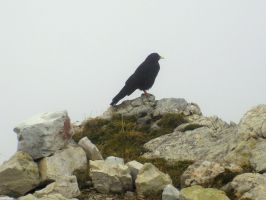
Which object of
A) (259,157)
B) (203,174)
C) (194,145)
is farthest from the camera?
(194,145)

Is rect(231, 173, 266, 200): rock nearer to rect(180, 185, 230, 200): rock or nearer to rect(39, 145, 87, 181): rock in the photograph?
rect(180, 185, 230, 200): rock

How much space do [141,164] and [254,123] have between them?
3.37 m

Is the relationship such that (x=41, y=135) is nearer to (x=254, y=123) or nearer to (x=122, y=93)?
(x=254, y=123)

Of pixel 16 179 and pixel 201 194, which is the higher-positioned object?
pixel 16 179

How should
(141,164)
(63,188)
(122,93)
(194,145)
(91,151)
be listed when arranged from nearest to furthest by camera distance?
(63,188) < (141,164) < (91,151) < (194,145) < (122,93)

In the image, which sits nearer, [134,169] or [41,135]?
[134,169]

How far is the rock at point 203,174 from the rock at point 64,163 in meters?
2.70

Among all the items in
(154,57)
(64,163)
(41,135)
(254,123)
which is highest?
(154,57)

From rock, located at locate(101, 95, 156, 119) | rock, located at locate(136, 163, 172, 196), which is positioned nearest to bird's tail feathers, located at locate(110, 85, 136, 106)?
rock, located at locate(101, 95, 156, 119)

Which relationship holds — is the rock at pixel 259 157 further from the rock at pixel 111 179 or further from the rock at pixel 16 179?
the rock at pixel 16 179

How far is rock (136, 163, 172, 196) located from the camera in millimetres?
12375

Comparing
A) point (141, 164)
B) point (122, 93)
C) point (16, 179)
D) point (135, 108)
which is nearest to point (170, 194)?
point (141, 164)

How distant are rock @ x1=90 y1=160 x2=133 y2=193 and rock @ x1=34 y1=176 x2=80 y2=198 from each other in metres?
0.70

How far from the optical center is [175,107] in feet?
69.3
